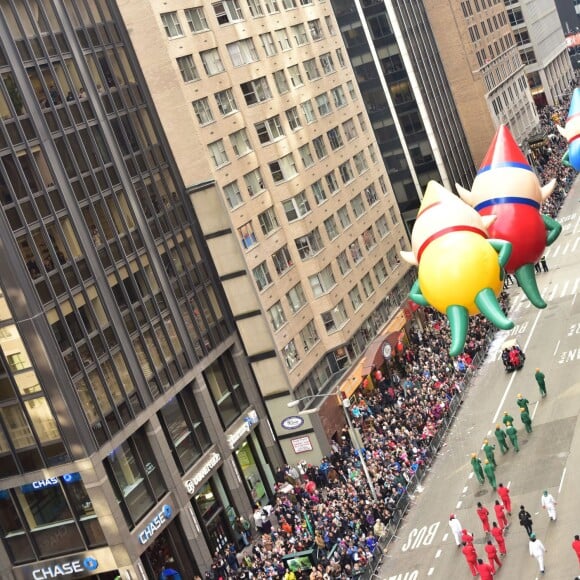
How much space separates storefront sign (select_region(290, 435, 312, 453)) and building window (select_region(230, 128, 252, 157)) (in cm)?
1896

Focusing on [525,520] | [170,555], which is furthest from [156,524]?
[525,520]

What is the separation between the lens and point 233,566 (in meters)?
73.1

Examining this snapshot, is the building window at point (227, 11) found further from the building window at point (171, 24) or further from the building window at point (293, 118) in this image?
the building window at point (293, 118)

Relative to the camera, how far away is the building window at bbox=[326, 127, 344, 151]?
10158 cm

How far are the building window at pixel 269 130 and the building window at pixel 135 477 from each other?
85.5 feet

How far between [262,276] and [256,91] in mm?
13637

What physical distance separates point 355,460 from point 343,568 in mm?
15741

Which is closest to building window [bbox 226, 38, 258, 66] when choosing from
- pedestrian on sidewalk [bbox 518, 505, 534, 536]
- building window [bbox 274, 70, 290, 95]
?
building window [bbox 274, 70, 290, 95]

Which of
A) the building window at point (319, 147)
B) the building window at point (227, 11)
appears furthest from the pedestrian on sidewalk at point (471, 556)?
the building window at point (319, 147)

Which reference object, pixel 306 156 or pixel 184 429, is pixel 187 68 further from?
pixel 184 429

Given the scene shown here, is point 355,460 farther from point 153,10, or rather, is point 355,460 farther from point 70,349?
point 153,10

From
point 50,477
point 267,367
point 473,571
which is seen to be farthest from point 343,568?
point 267,367

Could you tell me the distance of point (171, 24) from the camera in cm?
8250

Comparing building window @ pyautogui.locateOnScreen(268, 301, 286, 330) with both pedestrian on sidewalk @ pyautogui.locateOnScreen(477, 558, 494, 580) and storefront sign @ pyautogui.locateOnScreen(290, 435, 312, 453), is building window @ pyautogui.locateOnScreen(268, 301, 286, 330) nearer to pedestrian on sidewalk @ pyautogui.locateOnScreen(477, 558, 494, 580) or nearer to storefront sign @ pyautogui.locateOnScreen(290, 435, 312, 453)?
storefront sign @ pyautogui.locateOnScreen(290, 435, 312, 453)
